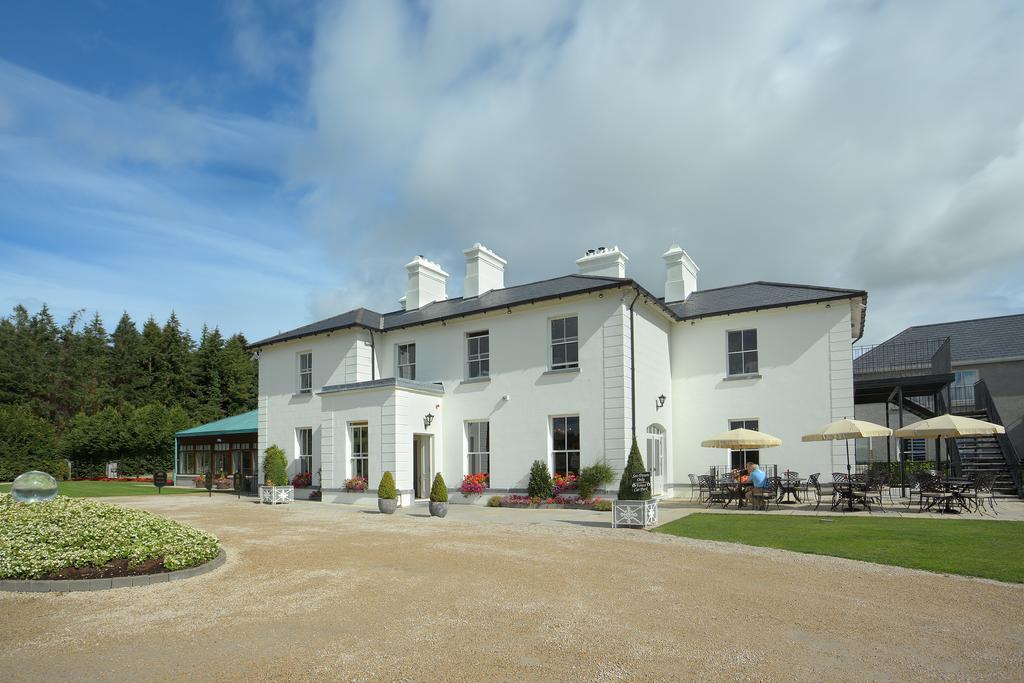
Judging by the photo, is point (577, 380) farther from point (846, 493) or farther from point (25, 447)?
point (25, 447)

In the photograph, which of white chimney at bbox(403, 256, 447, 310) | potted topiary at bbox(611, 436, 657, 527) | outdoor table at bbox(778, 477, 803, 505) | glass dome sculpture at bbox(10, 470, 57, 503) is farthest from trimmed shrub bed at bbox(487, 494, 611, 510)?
glass dome sculpture at bbox(10, 470, 57, 503)

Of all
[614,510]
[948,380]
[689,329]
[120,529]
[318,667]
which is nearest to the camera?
[318,667]

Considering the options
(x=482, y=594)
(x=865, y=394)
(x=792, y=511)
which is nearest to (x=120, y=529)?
(x=482, y=594)

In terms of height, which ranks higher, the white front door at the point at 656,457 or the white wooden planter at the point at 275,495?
the white front door at the point at 656,457

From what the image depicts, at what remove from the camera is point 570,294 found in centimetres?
1920

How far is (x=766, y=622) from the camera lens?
6.68 meters

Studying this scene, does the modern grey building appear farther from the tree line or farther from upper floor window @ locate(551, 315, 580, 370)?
the tree line

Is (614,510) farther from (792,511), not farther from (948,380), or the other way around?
(948,380)

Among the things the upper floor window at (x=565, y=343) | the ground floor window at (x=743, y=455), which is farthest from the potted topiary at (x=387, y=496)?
the ground floor window at (x=743, y=455)

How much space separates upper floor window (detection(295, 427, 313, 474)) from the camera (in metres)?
24.1

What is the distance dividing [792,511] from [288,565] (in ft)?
42.4

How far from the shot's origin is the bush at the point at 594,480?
1809 centimetres

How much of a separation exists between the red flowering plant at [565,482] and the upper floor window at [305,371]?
1098cm

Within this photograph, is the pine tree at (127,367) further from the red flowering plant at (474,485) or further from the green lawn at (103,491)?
the red flowering plant at (474,485)
